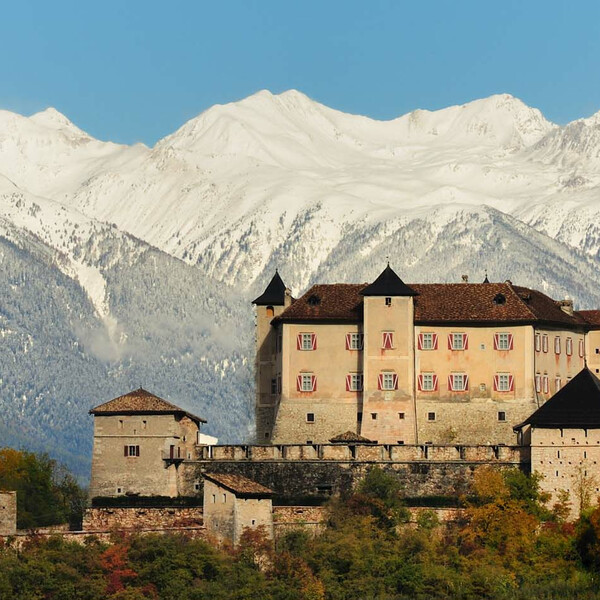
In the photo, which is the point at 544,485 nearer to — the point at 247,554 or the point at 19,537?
the point at 247,554

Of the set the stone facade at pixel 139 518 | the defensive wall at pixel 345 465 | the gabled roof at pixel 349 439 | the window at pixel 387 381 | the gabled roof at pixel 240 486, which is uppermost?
the window at pixel 387 381

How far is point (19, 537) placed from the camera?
10625 centimetres

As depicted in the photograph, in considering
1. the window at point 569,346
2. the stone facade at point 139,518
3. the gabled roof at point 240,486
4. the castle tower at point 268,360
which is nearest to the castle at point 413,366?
the window at point 569,346

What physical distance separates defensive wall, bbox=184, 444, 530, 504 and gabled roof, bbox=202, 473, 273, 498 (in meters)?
A: 2.51

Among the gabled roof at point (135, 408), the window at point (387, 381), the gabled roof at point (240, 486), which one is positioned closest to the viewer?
the gabled roof at point (240, 486)

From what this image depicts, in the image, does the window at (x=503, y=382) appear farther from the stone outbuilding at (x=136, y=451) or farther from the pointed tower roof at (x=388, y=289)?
the stone outbuilding at (x=136, y=451)

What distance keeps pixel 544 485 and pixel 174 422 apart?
65.9 feet

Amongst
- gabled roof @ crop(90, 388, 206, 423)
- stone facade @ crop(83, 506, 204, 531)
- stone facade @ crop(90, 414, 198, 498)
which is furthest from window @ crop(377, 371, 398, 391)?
stone facade @ crop(83, 506, 204, 531)

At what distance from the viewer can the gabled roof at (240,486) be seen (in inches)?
4198

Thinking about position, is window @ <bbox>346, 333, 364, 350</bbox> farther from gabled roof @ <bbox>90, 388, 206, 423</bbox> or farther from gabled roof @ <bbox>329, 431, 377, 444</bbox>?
gabled roof @ <bbox>90, 388, 206, 423</bbox>

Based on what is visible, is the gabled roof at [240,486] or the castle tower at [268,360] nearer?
the gabled roof at [240,486]

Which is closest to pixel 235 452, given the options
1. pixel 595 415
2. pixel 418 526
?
pixel 418 526

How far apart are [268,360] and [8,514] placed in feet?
85.3

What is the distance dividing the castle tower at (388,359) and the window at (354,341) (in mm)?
1245
